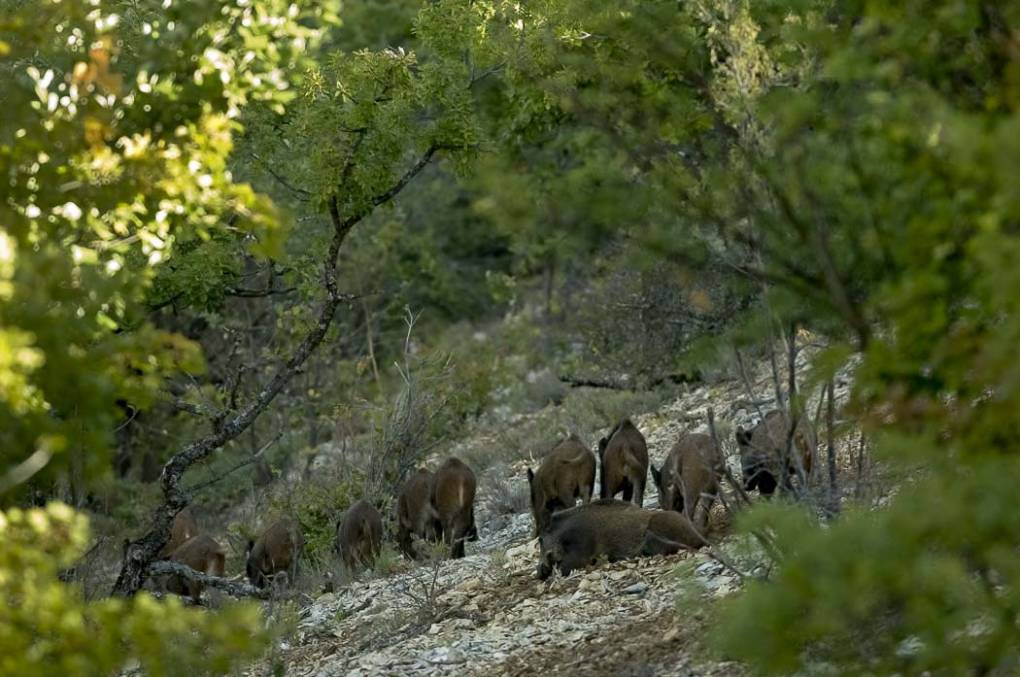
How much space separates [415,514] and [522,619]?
431 cm

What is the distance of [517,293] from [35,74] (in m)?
27.3

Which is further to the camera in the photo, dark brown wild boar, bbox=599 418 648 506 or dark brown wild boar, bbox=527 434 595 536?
dark brown wild boar, bbox=527 434 595 536

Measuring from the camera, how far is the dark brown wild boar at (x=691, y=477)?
42.4 ft

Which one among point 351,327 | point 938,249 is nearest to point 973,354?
point 938,249

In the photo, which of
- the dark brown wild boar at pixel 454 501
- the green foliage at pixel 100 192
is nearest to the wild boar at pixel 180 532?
the dark brown wild boar at pixel 454 501

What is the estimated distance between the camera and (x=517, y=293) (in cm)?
3509

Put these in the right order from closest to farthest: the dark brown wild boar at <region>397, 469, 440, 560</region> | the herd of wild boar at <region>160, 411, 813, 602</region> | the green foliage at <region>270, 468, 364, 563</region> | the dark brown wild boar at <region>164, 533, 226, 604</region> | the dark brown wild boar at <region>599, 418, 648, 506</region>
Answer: the herd of wild boar at <region>160, 411, 813, 602</region>
the dark brown wild boar at <region>599, 418, 648, 506</region>
the dark brown wild boar at <region>164, 533, 226, 604</region>
the dark brown wild boar at <region>397, 469, 440, 560</region>
the green foliage at <region>270, 468, 364, 563</region>

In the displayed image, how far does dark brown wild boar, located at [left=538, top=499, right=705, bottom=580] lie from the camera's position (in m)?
12.3

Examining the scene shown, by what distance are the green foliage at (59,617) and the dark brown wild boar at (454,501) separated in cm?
853

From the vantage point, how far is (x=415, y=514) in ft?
52.2

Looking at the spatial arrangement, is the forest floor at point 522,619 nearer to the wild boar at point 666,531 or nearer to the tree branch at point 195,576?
the wild boar at point 666,531

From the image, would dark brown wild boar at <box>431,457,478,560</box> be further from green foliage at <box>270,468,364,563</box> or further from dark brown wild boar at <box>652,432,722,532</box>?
dark brown wild boar at <box>652,432,722,532</box>

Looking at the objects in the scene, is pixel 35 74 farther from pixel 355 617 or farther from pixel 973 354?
pixel 355 617

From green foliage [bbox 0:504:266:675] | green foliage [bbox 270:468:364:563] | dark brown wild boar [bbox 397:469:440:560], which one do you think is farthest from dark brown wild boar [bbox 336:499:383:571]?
green foliage [bbox 0:504:266:675]
